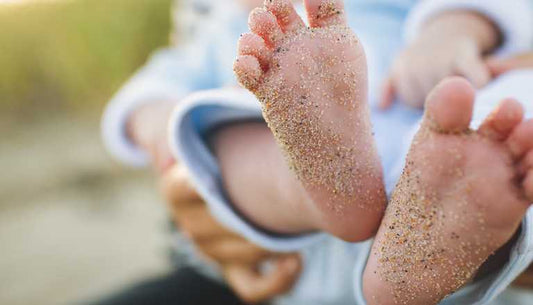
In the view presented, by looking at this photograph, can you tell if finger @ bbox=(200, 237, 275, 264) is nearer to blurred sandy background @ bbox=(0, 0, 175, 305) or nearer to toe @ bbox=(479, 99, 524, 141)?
toe @ bbox=(479, 99, 524, 141)

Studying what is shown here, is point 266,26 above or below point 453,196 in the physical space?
above

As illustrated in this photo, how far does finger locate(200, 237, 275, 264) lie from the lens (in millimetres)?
781

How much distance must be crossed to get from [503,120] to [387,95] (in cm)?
34

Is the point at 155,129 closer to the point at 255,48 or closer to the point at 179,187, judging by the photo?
the point at 179,187

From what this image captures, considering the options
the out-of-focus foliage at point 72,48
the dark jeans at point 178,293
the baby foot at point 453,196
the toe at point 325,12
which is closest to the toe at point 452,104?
the baby foot at point 453,196

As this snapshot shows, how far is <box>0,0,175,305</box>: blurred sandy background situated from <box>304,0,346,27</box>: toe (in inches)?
42.8

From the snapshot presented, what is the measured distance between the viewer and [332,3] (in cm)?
42

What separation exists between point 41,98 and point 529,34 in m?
1.84

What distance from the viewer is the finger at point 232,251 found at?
781 mm

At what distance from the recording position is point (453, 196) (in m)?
0.38

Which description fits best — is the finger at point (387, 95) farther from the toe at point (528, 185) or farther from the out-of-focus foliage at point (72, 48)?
the out-of-focus foliage at point (72, 48)

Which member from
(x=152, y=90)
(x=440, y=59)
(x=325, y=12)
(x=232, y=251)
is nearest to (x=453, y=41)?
(x=440, y=59)

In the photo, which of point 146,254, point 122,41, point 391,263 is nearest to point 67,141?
point 122,41

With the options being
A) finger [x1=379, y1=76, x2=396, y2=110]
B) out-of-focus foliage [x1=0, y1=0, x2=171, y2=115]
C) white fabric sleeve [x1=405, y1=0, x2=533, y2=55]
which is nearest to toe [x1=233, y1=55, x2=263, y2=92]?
finger [x1=379, y1=76, x2=396, y2=110]
